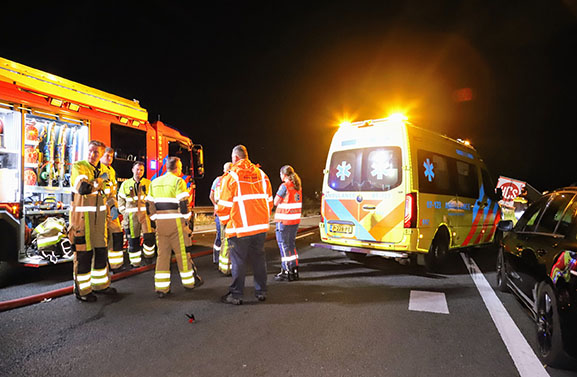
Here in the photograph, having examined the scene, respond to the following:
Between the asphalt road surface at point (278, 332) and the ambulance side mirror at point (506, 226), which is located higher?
the ambulance side mirror at point (506, 226)

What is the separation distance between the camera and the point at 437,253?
21.6 feet

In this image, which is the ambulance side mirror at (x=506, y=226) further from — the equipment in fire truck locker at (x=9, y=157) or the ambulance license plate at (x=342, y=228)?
the equipment in fire truck locker at (x=9, y=157)

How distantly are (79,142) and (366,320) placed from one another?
5970mm

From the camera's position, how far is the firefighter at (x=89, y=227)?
4.59 m

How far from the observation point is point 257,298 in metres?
4.70

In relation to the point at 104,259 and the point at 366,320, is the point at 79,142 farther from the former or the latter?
the point at 366,320

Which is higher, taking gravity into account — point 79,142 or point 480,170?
point 79,142

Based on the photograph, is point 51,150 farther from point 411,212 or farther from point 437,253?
point 437,253

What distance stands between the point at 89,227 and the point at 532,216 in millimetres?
5353

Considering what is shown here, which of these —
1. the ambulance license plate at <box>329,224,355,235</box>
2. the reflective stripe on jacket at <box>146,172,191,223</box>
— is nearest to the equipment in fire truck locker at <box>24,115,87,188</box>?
the reflective stripe on jacket at <box>146,172,191,223</box>

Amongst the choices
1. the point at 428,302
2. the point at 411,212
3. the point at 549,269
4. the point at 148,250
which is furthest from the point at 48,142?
the point at 549,269

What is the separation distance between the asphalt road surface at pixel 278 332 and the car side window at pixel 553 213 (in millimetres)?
1041

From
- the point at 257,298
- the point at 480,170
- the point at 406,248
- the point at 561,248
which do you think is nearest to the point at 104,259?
the point at 257,298

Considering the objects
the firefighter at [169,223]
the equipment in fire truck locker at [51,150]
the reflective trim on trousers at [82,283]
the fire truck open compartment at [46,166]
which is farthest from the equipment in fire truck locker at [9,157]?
the firefighter at [169,223]
